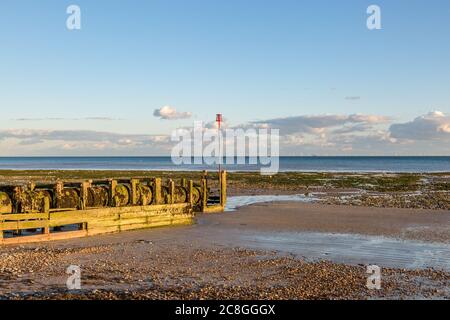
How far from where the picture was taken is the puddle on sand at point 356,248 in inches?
727

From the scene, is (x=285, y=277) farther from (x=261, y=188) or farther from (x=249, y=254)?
(x=261, y=188)

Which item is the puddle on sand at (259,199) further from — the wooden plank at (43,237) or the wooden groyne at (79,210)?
the wooden plank at (43,237)

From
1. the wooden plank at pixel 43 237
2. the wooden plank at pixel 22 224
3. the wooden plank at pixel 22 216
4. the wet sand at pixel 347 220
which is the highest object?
the wooden plank at pixel 22 216

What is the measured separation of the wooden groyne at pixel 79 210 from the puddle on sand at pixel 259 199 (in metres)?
10.6

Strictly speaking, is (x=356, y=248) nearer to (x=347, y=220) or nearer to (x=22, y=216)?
(x=347, y=220)

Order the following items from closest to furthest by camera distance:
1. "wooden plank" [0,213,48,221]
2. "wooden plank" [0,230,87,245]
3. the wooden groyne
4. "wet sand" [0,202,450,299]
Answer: "wet sand" [0,202,450,299] < "wooden plank" [0,230,87,245] < "wooden plank" [0,213,48,221] < the wooden groyne

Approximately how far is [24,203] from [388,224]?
19.2m

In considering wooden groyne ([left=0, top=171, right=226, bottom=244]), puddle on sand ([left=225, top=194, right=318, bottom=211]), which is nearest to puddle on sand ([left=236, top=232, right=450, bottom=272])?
wooden groyne ([left=0, top=171, right=226, bottom=244])

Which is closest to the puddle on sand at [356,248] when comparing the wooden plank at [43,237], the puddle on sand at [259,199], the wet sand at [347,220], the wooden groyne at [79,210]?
the wet sand at [347,220]

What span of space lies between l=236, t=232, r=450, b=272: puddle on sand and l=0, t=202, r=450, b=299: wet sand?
Answer: 0.14 ft

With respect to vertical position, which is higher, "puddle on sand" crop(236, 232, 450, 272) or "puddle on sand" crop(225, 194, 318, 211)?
"puddle on sand" crop(236, 232, 450, 272)

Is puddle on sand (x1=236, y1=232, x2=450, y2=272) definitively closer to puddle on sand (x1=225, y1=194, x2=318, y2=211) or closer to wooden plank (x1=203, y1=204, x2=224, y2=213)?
wooden plank (x1=203, y1=204, x2=224, y2=213)

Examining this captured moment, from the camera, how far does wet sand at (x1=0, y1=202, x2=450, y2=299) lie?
541 inches
